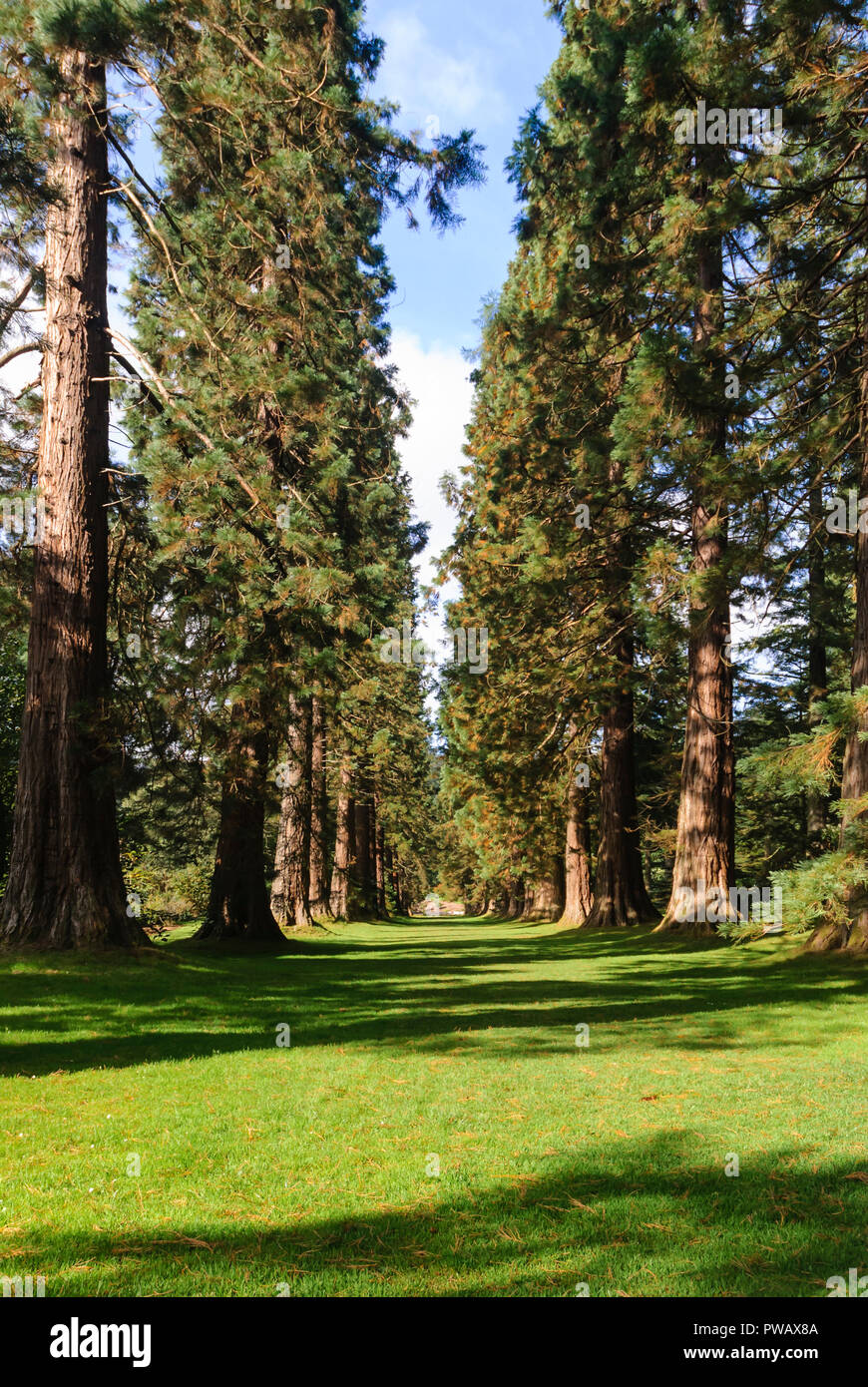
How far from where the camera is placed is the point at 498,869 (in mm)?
31688

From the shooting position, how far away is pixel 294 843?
21.3 m

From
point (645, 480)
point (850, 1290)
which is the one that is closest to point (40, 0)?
point (645, 480)

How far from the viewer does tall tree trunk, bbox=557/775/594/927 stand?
79.4 feet

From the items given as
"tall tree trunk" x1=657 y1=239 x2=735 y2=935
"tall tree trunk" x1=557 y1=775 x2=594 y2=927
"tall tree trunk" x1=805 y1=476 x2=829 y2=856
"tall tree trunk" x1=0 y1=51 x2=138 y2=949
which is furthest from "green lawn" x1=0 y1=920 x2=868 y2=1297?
"tall tree trunk" x1=557 y1=775 x2=594 y2=927

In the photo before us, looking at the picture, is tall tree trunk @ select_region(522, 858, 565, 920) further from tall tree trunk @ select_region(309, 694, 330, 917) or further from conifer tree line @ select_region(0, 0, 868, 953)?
conifer tree line @ select_region(0, 0, 868, 953)

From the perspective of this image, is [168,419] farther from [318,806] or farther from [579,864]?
[579,864]

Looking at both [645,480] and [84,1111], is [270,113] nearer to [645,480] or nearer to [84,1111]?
[645,480]

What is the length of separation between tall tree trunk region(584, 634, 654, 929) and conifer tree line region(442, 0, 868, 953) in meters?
0.07

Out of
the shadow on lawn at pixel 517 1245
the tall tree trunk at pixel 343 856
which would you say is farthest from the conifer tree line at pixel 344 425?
the tall tree trunk at pixel 343 856

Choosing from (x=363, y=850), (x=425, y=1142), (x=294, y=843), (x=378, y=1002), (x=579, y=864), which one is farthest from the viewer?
(x=363, y=850)

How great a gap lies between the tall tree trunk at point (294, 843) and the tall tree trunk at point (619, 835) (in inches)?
289

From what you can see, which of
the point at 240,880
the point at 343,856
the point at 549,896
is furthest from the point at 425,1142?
the point at 549,896

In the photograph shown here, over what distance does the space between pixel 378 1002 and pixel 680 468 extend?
8130mm

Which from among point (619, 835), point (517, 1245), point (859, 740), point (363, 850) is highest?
point (859, 740)
